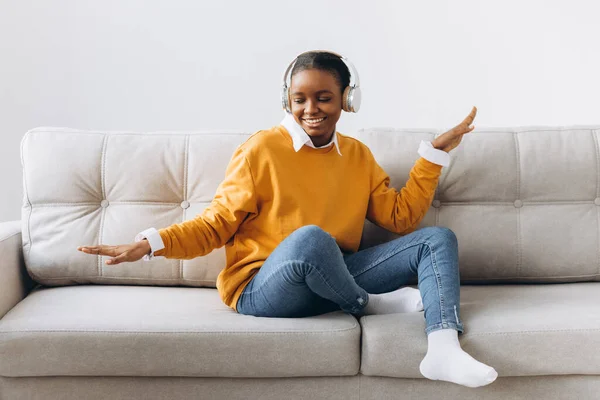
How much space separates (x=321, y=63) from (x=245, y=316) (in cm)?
68

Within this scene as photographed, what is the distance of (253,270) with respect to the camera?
1.73 metres

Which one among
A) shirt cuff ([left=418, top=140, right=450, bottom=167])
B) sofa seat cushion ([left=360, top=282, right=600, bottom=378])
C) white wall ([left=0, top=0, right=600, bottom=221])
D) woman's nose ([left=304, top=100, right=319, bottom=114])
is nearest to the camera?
sofa seat cushion ([left=360, top=282, right=600, bottom=378])

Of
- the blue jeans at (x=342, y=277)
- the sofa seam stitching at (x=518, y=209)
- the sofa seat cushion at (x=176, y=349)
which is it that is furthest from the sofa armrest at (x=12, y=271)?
the sofa seam stitching at (x=518, y=209)

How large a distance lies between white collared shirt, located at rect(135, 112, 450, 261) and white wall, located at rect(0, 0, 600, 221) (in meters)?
0.66

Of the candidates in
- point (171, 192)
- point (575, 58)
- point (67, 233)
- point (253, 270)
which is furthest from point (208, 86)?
point (575, 58)

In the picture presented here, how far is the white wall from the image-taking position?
2.42 m

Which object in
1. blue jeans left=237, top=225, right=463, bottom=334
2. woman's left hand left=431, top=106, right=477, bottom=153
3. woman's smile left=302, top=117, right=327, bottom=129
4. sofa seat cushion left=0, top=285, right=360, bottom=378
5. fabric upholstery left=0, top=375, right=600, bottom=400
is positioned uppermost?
woman's smile left=302, top=117, right=327, bottom=129

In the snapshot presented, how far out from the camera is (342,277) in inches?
61.3

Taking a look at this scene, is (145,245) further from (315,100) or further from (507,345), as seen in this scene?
(507,345)

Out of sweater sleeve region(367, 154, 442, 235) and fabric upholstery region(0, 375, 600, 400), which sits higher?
sweater sleeve region(367, 154, 442, 235)

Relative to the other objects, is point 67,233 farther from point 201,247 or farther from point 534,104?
point 534,104

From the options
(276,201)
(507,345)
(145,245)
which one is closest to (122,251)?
(145,245)

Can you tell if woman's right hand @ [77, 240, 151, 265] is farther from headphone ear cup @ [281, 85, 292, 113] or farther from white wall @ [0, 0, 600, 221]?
white wall @ [0, 0, 600, 221]

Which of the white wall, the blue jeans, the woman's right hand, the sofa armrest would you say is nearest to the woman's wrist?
the woman's right hand
